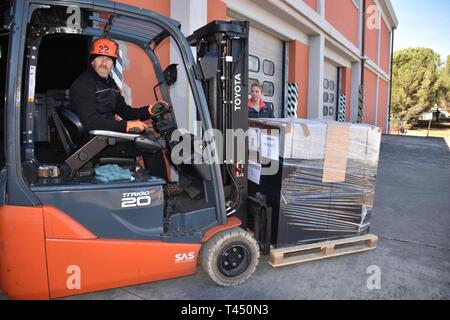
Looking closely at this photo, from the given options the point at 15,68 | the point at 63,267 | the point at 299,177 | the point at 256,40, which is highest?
the point at 256,40

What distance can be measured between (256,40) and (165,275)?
21.7 ft

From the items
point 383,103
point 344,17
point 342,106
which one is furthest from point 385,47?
point 344,17

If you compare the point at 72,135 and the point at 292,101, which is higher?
the point at 292,101

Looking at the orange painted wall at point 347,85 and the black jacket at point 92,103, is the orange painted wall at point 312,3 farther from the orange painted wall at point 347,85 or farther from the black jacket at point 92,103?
the black jacket at point 92,103

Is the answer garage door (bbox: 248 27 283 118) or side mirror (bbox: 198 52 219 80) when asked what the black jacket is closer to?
side mirror (bbox: 198 52 219 80)

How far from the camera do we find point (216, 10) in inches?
234

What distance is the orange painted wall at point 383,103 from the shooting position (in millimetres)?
23556

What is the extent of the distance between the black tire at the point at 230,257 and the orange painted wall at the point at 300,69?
7471mm

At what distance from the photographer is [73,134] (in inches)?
101

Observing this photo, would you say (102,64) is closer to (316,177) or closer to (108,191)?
(108,191)

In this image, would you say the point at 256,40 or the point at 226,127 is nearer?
the point at 226,127

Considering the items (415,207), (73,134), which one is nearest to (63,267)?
(73,134)

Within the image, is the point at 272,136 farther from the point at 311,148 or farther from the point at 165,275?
the point at 165,275

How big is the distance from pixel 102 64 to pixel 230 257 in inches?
71.9
